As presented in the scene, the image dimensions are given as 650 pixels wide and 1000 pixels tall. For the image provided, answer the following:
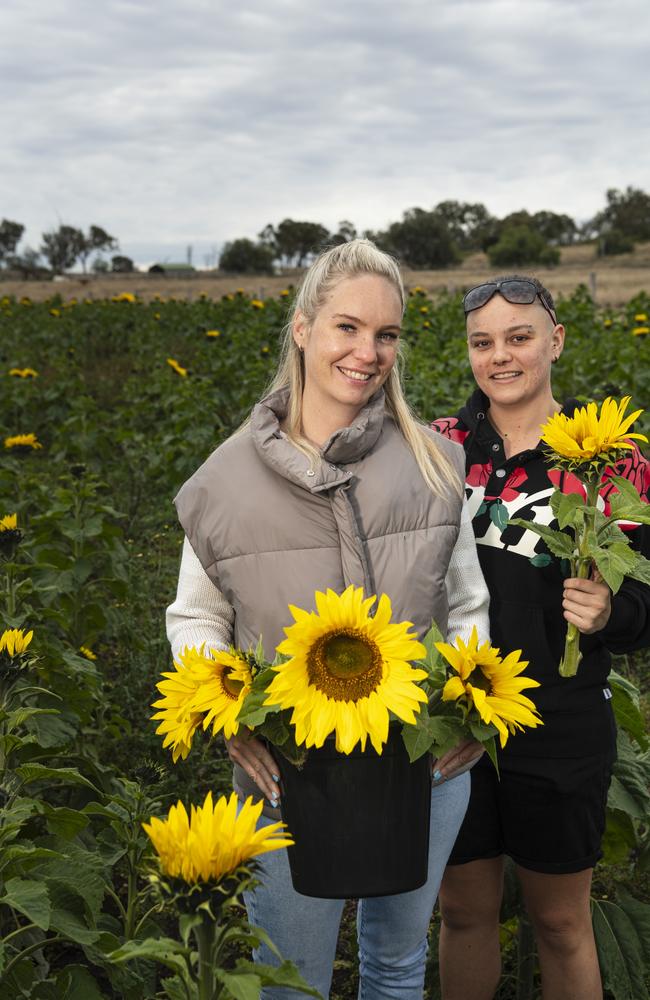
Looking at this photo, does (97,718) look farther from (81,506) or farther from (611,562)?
(611,562)

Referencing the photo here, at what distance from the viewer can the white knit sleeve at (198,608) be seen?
2.09m

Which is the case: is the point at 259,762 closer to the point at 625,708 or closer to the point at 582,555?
the point at 582,555

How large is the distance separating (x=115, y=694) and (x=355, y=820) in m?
3.21

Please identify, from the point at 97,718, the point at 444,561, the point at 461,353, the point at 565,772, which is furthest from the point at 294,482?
the point at 461,353

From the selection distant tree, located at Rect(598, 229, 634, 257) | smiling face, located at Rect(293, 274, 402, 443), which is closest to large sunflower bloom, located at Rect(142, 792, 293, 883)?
smiling face, located at Rect(293, 274, 402, 443)

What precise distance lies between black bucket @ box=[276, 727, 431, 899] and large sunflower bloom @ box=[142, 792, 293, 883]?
0.39 metres

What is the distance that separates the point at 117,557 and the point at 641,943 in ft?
9.19

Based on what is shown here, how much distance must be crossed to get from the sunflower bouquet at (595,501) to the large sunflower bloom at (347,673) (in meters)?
0.52

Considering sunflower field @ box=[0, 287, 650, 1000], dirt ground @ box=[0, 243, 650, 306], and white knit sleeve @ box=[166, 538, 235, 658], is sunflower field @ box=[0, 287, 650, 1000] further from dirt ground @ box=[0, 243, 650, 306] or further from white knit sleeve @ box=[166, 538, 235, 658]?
dirt ground @ box=[0, 243, 650, 306]

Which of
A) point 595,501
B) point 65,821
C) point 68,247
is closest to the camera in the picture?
point 595,501

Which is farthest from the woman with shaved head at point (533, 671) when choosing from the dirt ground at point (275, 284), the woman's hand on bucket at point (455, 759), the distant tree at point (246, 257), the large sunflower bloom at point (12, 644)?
the distant tree at point (246, 257)

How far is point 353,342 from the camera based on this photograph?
2104 mm

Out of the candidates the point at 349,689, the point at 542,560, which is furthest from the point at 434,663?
the point at 542,560

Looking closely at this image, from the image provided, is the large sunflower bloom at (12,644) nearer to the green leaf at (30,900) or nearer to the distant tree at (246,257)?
the green leaf at (30,900)
